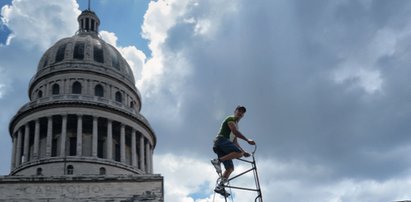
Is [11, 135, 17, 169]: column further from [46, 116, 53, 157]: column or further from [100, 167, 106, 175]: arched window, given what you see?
[100, 167, 106, 175]: arched window

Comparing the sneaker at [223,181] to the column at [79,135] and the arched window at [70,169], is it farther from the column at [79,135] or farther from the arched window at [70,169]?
the column at [79,135]

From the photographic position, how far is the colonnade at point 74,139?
4547cm

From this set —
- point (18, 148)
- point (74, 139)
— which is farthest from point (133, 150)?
point (18, 148)

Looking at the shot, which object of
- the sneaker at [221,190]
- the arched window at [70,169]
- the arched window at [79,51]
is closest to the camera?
the sneaker at [221,190]

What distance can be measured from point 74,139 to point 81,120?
66.2 inches

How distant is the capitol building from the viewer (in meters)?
45.0

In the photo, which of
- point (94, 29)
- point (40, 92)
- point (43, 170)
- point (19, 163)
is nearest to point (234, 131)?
point (43, 170)

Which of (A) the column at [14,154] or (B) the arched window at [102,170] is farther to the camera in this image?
(A) the column at [14,154]

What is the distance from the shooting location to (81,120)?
46.3 meters

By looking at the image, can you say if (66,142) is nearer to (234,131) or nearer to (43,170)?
(43,170)

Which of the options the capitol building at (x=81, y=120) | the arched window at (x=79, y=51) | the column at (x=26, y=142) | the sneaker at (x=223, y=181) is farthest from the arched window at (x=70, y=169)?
the sneaker at (x=223, y=181)

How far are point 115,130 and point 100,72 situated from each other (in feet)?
20.6

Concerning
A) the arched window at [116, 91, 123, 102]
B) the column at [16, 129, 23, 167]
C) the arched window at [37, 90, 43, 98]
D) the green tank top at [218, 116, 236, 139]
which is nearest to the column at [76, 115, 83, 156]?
the column at [16, 129, 23, 167]

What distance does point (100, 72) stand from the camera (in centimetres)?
5166
